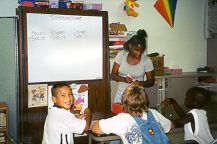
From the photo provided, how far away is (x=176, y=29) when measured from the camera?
5648 millimetres

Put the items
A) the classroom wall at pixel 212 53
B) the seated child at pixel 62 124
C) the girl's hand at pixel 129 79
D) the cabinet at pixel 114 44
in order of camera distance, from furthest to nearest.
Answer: the classroom wall at pixel 212 53, the cabinet at pixel 114 44, the girl's hand at pixel 129 79, the seated child at pixel 62 124

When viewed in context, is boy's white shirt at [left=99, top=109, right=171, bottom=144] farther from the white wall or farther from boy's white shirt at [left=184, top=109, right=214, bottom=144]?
the white wall

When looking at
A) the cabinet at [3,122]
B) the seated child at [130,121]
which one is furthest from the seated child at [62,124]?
the cabinet at [3,122]

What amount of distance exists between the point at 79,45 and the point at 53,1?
2.35ft

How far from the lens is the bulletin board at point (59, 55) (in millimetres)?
3650

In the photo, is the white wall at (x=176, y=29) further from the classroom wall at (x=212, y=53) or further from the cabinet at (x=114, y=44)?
the cabinet at (x=114, y=44)

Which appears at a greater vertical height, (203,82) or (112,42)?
(112,42)

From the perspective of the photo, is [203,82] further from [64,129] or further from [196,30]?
[64,129]

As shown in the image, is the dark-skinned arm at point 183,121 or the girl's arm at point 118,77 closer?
the dark-skinned arm at point 183,121

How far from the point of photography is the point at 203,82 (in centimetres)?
539

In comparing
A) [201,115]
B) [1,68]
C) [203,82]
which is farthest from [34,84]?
[203,82]

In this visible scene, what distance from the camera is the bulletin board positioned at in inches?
144

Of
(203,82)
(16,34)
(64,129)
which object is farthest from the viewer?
(203,82)

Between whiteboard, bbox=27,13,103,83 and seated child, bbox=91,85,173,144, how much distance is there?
1946mm
